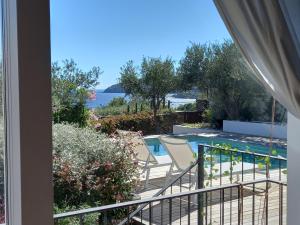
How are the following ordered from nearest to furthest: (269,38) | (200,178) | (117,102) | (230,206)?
1. (269,38)
2. (117,102)
3. (200,178)
4. (230,206)

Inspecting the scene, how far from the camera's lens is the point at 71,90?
1.70 m

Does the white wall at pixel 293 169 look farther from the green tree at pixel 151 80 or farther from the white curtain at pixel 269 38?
the green tree at pixel 151 80

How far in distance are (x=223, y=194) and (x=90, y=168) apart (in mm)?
877

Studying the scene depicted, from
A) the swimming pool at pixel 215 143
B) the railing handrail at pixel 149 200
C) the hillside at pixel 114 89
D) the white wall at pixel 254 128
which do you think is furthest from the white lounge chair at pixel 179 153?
the hillside at pixel 114 89

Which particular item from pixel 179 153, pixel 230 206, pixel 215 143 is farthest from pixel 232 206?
pixel 179 153

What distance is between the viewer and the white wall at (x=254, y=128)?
6.80ft

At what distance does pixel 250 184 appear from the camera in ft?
7.39

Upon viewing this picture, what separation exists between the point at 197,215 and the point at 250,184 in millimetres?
379

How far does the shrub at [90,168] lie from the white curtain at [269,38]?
0.78 m

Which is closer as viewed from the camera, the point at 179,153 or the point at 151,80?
the point at 151,80

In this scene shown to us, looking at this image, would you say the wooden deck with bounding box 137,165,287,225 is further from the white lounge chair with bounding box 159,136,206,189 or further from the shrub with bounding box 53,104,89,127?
the shrub with bounding box 53,104,89,127

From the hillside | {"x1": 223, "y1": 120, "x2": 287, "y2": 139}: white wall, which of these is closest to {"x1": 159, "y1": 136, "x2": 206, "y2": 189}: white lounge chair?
{"x1": 223, "y1": 120, "x2": 287, "y2": 139}: white wall

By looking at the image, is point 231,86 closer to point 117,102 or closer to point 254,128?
point 254,128

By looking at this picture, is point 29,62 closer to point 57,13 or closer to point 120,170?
point 57,13
